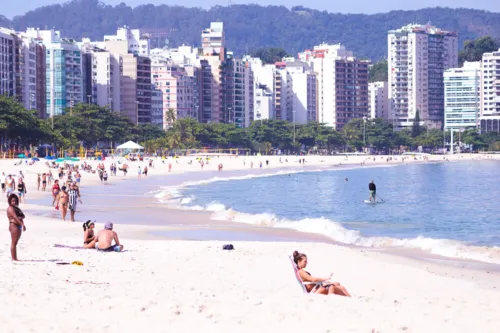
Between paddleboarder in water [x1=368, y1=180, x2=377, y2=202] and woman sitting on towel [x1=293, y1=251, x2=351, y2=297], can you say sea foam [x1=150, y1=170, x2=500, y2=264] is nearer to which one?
woman sitting on towel [x1=293, y1=251, x2=351, y2=297]

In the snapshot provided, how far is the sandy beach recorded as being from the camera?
35.7ft

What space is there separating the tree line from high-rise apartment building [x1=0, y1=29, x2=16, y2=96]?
30.8ft

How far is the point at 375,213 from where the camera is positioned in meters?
41.0

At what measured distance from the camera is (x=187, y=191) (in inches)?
2254

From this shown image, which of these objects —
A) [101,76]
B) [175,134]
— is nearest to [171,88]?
[101,76]

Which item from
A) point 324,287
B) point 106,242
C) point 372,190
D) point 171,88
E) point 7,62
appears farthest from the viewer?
point 171,88

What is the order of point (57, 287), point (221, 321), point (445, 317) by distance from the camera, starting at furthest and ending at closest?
point (57, 287) < point (445, 317) < point (221, 321)

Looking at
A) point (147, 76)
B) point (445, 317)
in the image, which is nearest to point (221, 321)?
point (445, 317)

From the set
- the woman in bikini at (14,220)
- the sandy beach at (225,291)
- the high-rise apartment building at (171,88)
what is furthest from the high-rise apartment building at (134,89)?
the woman in bikini at (14,220)

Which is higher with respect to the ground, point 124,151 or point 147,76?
point 147,76

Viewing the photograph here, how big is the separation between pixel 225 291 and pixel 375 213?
28128 millimetres

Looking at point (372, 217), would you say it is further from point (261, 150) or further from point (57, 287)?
point (261, 150)

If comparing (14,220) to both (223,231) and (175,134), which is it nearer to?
(223,231)

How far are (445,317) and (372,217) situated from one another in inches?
1045
